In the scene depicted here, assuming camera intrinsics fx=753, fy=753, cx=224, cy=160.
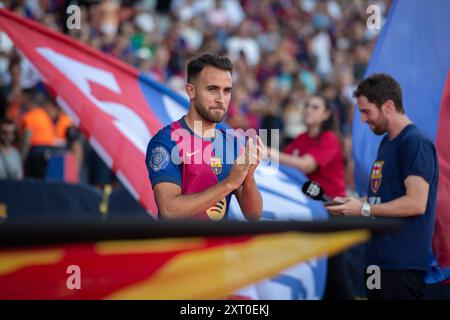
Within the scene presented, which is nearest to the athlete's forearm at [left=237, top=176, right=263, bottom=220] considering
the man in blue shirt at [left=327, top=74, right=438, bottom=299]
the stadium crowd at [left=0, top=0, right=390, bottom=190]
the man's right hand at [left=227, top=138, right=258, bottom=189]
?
the man's right hand at [left=227, top=138, right=258, bottom=189]

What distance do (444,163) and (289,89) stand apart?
24.2 feet

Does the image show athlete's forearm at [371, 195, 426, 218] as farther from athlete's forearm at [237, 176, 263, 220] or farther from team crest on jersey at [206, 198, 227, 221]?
team crest on jersey at [206, 198, 227, 221]

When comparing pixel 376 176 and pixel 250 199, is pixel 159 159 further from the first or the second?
pixel 376 176

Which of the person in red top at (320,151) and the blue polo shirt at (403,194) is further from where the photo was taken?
the person in red top at (320,151)

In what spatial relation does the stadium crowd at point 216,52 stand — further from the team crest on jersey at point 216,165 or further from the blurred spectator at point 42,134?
the team crest on jersey at point 216,165

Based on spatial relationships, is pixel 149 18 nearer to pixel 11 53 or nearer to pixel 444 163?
pixel 11 53

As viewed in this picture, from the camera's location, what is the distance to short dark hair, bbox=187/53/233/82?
12.8ft

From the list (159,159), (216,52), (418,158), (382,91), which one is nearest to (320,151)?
(382,91)

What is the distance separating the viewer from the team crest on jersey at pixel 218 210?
12.7 ft

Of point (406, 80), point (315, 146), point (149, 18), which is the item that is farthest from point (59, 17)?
point (406, 80)

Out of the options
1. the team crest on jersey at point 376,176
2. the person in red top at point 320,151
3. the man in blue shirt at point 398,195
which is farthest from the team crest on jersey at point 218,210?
the person in red top at point 320,151

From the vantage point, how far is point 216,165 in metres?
3.90

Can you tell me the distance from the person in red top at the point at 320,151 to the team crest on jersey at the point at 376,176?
5.60 ft

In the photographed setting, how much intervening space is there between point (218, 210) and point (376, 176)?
1.28 m
